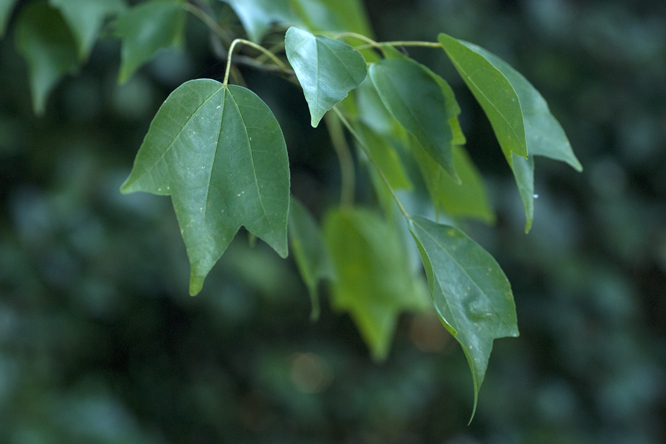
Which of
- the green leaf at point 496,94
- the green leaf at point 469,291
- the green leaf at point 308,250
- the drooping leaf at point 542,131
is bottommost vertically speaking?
the green leaf at point 308,250

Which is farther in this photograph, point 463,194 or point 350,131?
point 463,194

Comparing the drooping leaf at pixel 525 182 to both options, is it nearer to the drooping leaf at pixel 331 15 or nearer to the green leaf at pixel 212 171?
the green leaf at pixel 212 171

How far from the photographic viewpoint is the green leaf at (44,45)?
1.40ft

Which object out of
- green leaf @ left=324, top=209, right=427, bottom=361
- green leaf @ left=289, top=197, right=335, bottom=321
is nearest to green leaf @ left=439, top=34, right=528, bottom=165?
green leaf @ left=289, top=197, right=335, bottom=321

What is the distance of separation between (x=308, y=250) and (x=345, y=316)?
→ 0.84m

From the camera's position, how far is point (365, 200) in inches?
42.9

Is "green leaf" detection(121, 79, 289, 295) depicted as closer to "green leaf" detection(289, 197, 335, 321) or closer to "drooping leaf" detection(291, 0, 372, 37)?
"green leaf" detection(289, 197, 335, 321)

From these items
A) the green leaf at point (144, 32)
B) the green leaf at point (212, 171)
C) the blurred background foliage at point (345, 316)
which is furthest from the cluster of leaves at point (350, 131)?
the blurred background foliage at point (345, 316)

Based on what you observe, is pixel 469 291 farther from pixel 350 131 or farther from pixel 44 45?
pixel 44 45

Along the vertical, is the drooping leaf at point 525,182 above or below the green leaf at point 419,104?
below

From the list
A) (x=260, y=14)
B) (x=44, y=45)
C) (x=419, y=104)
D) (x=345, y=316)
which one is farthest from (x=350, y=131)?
(x=345, y=316)

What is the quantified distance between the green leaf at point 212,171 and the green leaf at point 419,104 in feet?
0.19

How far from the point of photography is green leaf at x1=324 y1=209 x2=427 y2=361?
20.4 inches

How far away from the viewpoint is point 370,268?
0.52 metres
